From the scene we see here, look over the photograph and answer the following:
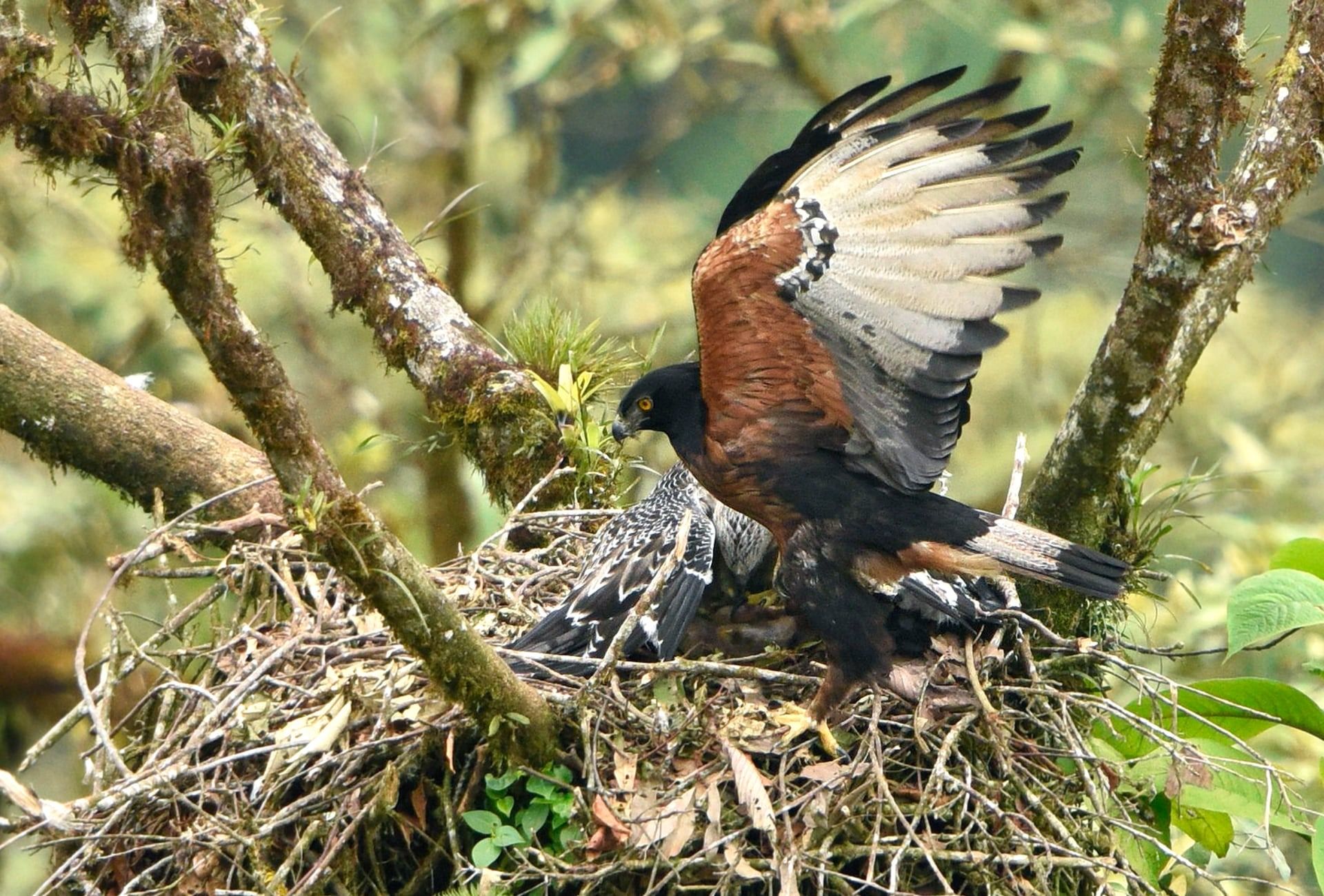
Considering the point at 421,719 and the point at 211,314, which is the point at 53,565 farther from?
the point at 211,314

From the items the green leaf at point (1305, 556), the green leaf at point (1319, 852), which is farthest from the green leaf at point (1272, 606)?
the green leaf at point (1319, 852)

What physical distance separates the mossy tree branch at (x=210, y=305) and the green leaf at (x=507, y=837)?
47cm

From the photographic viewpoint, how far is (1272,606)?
4.21 meters

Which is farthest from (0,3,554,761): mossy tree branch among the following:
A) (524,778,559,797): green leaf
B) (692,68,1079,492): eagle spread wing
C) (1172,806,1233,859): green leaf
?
(1172,806,1233,859): green leaf

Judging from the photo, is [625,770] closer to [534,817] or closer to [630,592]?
[534,817]

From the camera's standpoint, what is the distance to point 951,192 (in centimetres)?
470

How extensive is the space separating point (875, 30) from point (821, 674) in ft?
21.0

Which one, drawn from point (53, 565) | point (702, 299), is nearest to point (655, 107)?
point (53, 565)

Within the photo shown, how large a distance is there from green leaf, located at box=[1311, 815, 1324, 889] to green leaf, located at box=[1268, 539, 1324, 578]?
0.83 meters

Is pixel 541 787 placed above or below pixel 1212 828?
above

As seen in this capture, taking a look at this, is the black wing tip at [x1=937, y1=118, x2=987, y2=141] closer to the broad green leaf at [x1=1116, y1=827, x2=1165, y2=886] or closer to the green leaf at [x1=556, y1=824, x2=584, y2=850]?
the broad green leaf at [x1=1116, y1=827, x2=1165, y2=886]

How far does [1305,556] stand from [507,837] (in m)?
2.80

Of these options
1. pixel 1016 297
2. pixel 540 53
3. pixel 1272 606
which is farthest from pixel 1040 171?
pixel 540 53

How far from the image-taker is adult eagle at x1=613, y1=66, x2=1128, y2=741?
4637 mm
